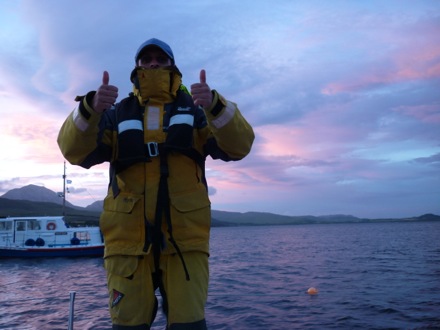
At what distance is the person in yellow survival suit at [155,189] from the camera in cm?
330

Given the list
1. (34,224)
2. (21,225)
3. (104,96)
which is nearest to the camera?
(104,96)

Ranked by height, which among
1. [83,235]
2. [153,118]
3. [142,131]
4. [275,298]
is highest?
→ [153,118]

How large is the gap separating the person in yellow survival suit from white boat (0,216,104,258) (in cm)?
3686

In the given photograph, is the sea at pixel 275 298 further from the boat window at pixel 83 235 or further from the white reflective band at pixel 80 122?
the boat window at pixel 83 235

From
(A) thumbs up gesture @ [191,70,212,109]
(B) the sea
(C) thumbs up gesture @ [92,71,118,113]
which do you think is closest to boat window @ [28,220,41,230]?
(B) the sea

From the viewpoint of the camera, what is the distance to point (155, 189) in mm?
3412

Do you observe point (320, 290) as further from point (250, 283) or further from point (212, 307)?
point (212, 307)

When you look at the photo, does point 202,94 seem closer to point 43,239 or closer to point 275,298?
point 275,298

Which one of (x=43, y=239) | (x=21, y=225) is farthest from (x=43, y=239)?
(x=21, y=225)

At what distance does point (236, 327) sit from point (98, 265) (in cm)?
2555

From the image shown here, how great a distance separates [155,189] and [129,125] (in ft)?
1.97

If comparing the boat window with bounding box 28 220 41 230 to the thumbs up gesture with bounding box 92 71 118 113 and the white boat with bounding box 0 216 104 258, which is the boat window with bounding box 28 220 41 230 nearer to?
the white boat with bounding box 0 216 104 258

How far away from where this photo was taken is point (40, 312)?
1664 centimetres

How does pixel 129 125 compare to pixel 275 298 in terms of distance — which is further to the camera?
pixel 275 298
